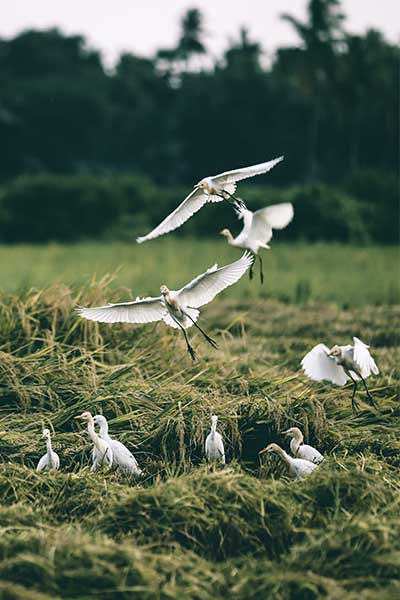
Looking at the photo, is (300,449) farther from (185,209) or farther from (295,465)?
(185,209)

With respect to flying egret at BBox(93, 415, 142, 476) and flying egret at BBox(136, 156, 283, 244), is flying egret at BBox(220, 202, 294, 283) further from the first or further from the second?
flying egret at BBox(93, 415, 142, 476)

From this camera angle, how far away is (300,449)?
5.06m

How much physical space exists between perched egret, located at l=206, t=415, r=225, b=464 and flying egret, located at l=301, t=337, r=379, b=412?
568mm

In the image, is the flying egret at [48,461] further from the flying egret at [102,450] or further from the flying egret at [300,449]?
the flying egret at [300,449]

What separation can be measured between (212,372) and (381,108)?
28186 millimetres

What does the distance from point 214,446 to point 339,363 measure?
0.79 m

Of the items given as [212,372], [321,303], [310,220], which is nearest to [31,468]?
[212,372]

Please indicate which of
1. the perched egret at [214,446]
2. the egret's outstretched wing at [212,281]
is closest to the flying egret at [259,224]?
the egret's outstretched wing at [212,281]

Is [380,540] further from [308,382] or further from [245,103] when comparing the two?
[245,103]

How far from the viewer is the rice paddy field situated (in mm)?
3697

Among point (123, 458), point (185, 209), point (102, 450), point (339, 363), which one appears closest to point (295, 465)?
point (339, 363)

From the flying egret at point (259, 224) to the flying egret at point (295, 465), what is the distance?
897 millimetres

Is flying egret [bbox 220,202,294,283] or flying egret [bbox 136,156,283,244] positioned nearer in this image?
flying egret [bbox 136,156,283,244]

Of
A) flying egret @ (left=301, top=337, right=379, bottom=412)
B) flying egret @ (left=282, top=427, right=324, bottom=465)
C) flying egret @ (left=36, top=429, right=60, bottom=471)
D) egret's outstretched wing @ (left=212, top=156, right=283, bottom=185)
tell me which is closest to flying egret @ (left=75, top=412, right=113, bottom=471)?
flying egret @ (left=36, top=429, right=60, bottom=471)
